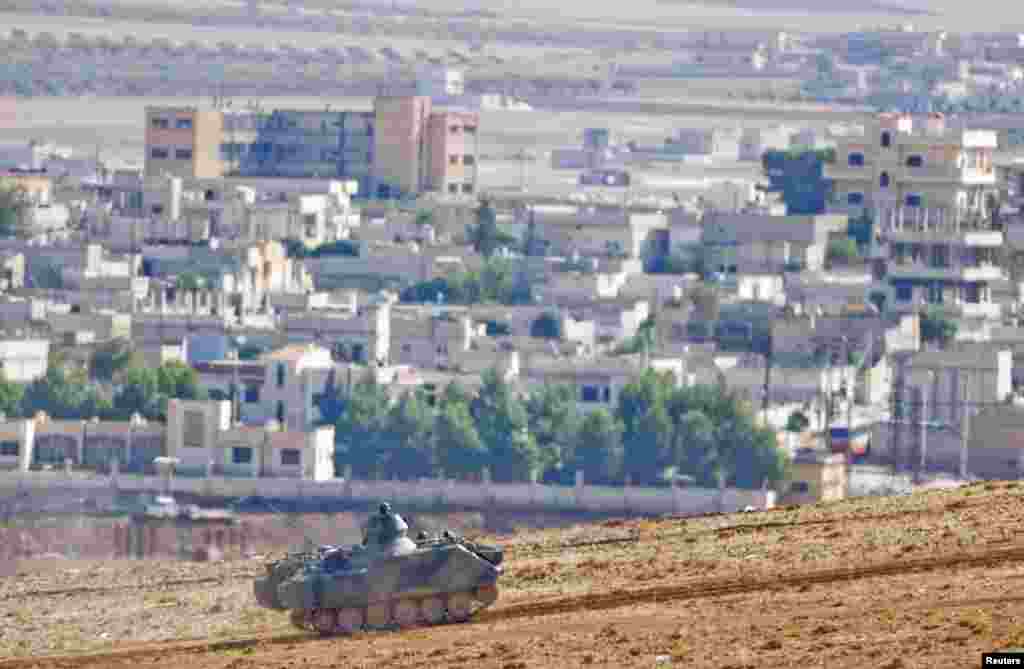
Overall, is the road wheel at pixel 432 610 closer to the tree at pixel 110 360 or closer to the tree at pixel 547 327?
the tree at pixel 110 360

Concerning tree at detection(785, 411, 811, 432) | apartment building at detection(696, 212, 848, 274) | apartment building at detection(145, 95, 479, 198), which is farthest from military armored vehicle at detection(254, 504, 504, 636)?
apartment building at detection(145, 95, 479, 198)

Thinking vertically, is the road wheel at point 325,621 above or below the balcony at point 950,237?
above

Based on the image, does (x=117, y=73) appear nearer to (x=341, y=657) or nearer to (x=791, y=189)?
(x=791, y=189)

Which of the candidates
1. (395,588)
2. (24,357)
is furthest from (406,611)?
(24,357)

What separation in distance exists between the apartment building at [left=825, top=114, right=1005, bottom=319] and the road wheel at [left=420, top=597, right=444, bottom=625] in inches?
2089

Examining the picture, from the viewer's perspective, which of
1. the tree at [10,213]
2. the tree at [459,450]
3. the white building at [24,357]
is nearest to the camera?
the tree at [459,450]

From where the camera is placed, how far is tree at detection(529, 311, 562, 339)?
267 ft

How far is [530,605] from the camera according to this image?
29.6 meters

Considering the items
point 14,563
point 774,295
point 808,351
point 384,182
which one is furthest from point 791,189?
point 14,563

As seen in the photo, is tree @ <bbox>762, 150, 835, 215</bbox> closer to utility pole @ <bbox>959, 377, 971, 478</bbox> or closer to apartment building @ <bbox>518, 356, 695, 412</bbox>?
apartment building @ <bbox>518, 356, 695, 412</bbox>

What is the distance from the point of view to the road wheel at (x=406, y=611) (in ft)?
97.0

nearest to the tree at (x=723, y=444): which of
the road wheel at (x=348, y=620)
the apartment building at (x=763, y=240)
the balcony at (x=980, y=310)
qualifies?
the balcony at (x=980, y=310)

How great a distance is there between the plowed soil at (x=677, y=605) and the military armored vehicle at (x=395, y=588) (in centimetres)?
20

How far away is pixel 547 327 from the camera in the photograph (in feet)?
269
